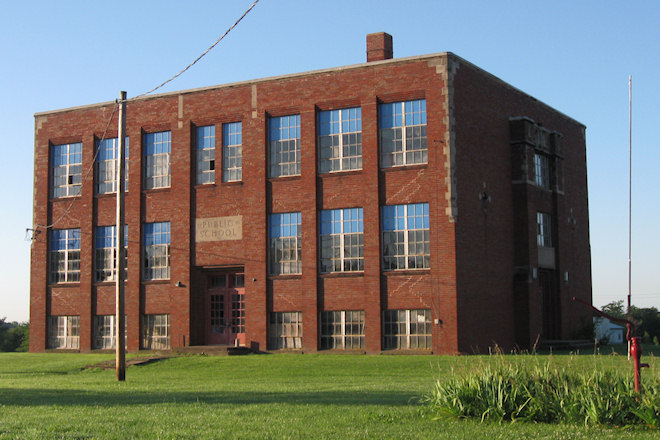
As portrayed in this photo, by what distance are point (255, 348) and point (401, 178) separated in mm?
9483

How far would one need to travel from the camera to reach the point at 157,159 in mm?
39250

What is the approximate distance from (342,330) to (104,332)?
40.4ft

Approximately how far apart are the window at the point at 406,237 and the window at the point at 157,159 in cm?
1094

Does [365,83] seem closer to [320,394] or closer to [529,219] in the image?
[529,219]

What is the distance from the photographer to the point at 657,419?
485 inches

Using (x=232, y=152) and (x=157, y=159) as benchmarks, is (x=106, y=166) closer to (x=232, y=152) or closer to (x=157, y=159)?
(x=157, y=159)

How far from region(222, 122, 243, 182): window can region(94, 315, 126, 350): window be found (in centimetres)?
886

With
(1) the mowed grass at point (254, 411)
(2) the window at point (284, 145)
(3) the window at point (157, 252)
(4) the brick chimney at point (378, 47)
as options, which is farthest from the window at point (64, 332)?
(4) the brick chimney at point (378, 47)

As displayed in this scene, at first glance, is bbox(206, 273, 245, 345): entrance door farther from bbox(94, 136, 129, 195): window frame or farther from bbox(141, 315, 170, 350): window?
bbox(94, 136, 129, 195): window frame

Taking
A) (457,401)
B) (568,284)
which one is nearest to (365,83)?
(568,284)

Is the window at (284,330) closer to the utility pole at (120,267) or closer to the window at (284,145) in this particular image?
the window at (284,145)

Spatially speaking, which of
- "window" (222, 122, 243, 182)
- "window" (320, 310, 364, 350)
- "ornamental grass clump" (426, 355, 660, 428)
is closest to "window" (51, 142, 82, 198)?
"window" (222, 122, 243, 182)

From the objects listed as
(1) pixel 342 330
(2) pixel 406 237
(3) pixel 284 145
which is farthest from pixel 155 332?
(2) pixel 406 237

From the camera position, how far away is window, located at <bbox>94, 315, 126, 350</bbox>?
39.7 metres
